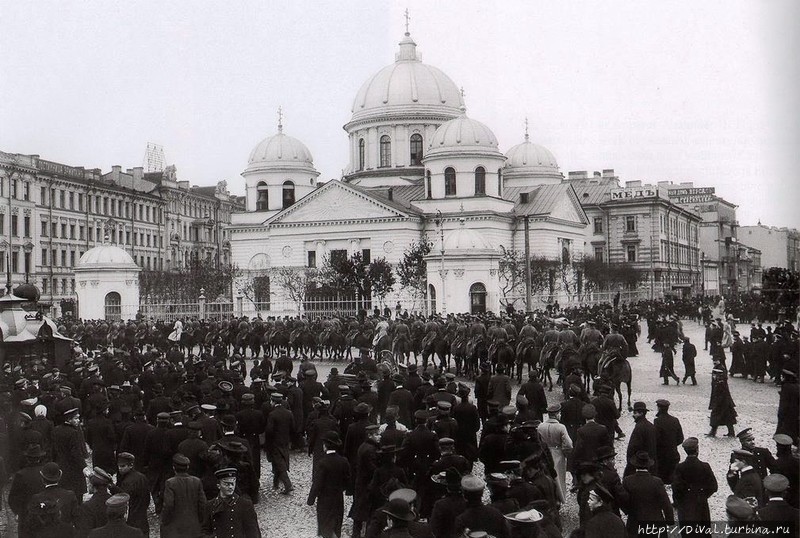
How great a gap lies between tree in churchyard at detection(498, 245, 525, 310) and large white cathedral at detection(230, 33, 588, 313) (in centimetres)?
142

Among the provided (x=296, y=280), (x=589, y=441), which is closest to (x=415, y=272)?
(x=296, y=280)

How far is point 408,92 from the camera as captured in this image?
65.1 metres

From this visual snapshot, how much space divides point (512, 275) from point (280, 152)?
22706 millimetres

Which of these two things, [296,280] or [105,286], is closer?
[105,286]

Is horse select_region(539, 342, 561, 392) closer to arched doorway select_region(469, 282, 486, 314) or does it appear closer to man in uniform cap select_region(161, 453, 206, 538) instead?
man in uniform cap select_region(161, 453, 206, 538)

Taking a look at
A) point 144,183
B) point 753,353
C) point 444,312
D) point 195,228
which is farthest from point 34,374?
point 195,228

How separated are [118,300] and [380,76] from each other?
30.4m

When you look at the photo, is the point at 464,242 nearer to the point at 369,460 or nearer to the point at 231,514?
the point at 369,460

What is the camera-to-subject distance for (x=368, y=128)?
66062 mm

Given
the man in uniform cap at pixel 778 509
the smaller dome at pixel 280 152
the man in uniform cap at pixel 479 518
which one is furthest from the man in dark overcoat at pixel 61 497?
the smaller dome at pixel 280 152

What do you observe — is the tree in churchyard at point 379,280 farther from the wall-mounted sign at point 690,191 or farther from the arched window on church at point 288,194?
the wall-mounted sign at point 690,191

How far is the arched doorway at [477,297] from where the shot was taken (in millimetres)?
44375

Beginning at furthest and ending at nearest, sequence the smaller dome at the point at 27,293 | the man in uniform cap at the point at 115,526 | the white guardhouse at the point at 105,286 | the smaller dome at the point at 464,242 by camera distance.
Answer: the smaller dome at the point at 464,242
the white guardhouse at the point at 105,286
the smaller dome at the point at 27,293
the man in uniform cap at the point at 115,526

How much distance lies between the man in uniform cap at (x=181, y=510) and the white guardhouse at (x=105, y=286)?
124ft
